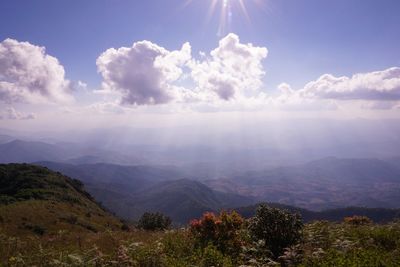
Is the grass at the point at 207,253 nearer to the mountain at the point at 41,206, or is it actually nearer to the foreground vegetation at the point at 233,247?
the foreground vegetation at the point at 233,247

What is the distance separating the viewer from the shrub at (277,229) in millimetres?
12031

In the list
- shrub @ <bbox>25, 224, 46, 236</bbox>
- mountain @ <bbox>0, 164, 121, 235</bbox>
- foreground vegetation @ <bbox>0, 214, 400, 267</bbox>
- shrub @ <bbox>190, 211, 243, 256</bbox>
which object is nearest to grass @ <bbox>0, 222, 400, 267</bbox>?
foreground vegetation @ <bbox>0, 214, 400, 267</bbox>

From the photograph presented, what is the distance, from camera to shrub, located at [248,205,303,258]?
12.0 meters

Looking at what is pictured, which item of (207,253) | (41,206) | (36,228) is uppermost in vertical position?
(207,253)

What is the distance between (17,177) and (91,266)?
235 feet

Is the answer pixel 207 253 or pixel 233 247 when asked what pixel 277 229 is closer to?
pixel 233 247

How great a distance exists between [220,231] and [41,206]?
3870 centimetres

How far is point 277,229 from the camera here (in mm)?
12117

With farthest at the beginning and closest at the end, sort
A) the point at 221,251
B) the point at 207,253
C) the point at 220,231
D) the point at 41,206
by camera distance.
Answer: the point at 41,206
the point at 220,231
the point at 221,251
the point at 207,253

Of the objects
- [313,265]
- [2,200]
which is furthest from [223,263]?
[2,200]

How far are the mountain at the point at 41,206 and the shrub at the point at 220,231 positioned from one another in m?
21.4

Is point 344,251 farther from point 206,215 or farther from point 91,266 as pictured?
point 91,266

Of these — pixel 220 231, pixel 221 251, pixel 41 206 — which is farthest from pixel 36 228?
pixel 221 251

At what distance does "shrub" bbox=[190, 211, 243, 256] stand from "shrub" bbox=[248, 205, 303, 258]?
78cm
